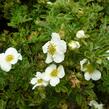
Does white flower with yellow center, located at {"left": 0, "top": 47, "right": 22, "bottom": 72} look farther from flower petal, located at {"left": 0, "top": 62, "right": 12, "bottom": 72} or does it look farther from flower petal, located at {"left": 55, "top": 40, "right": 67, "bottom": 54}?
flower petal, located at {"left": 55, "top": 40, "right": 67, "bottom": 54}

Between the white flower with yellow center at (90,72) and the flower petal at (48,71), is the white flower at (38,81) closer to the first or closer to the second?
the flower petal at (48,71)

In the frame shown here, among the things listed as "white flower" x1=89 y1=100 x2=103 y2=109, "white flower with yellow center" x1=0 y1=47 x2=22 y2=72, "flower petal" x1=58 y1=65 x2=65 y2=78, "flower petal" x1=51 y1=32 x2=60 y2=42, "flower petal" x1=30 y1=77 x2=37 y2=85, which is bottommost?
"white flower" x1=89 y1=100 x2=103 y2=109

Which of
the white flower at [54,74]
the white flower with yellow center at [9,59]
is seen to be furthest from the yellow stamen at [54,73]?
the white flower with yellow center at [9,59]

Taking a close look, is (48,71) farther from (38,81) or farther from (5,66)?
(5,66)

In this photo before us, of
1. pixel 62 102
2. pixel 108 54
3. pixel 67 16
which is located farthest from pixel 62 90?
pixel 67 16

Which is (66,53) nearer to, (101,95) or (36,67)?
(36,67)

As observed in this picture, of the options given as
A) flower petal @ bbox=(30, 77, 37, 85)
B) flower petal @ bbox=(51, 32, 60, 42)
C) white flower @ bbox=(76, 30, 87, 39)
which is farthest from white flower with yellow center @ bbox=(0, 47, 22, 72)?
white flower @ bbox=(76, 30, 87, 39)

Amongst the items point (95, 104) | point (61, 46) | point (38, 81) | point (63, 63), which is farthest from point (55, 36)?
point (95, 104)
